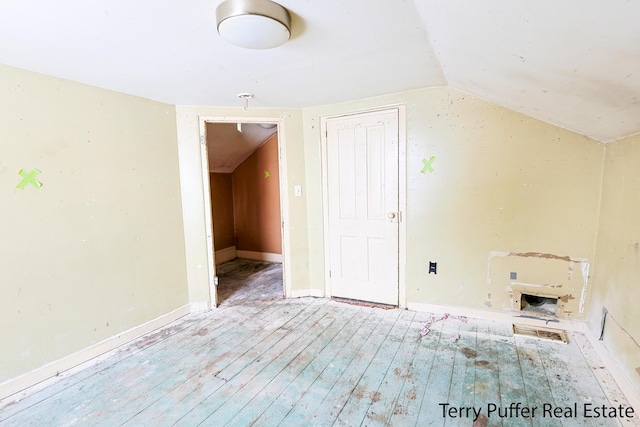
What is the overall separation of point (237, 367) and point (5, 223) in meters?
1.72

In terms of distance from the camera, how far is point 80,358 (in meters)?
2.23

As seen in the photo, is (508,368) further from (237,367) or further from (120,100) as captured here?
(120,100)

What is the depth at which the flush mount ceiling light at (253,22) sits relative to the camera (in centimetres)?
135

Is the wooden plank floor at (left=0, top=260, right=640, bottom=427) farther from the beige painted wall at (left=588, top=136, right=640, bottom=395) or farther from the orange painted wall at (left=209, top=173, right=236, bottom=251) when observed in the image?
the orange painted wall at (left=209, top=173, right=236, bottom=251)

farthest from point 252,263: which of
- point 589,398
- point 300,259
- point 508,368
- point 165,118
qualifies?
point 589,398

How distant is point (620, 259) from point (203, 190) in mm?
3332

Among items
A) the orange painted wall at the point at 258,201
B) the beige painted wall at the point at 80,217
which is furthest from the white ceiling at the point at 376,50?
the orange painted wall at the point at 258,201

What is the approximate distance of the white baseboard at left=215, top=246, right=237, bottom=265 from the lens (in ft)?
16.7

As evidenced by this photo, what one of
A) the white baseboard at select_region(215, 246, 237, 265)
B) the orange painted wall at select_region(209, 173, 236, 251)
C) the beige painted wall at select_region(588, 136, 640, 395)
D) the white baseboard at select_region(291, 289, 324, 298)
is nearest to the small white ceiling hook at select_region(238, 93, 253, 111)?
the white baseboard at select_region(291, 289, 324, 298)

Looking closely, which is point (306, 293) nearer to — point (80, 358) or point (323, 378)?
point (323, 378)

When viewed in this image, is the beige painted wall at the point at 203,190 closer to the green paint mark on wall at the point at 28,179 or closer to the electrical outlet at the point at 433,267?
the green paint mark on wall at the point at 28,179

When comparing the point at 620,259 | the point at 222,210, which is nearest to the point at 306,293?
the point at 222,210

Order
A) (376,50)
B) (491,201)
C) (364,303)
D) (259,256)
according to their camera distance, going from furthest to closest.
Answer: (259,256)
(364,303)
(491,201)
(376,50)

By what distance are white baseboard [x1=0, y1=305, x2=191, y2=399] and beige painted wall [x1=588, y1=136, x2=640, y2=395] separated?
134 inches
